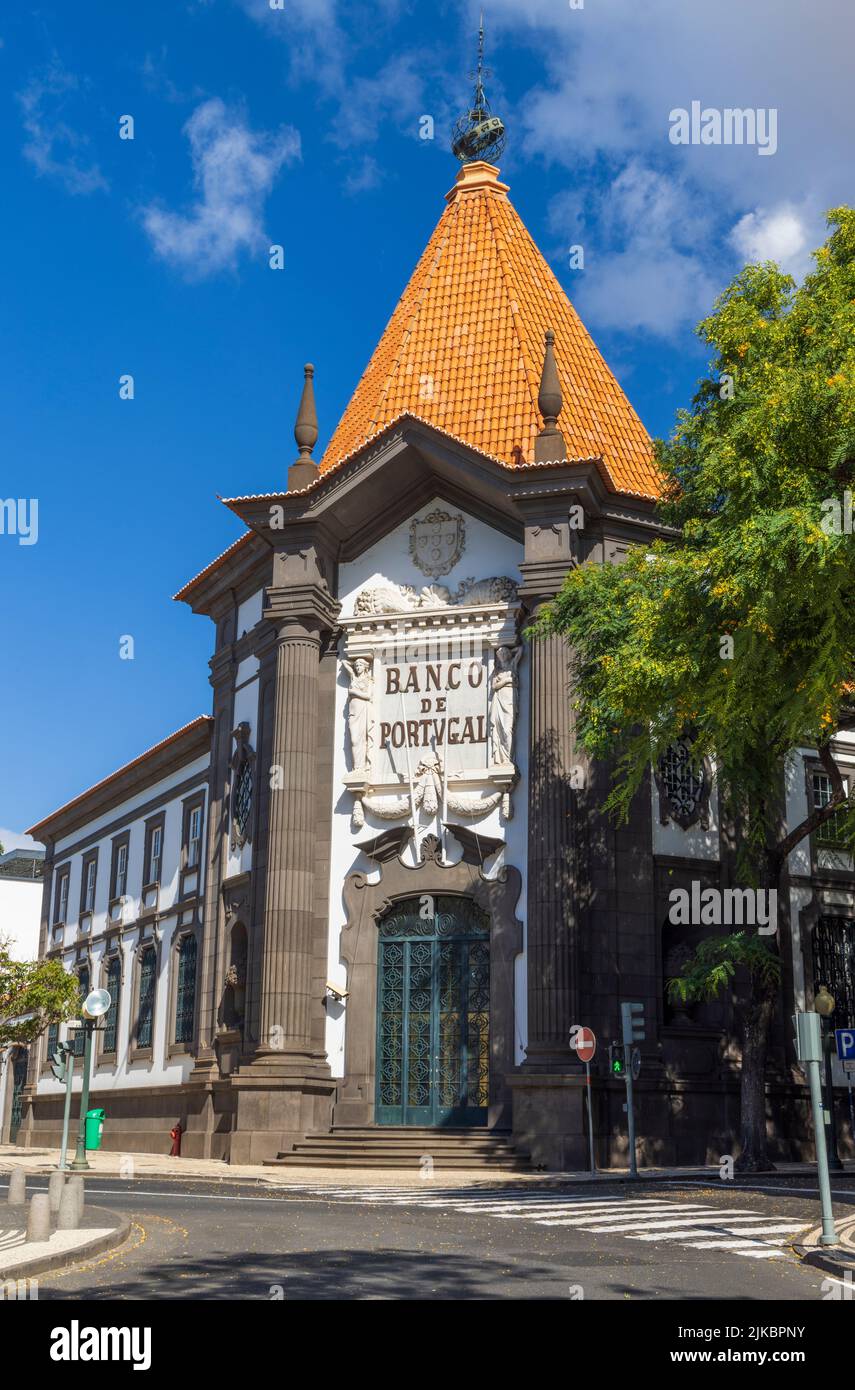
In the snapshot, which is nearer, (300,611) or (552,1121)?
(552,1121)

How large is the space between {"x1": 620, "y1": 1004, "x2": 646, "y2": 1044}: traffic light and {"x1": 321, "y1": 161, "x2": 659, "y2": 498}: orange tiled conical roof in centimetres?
1122

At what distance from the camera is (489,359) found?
35.7 m

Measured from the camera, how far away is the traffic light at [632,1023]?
2644cm

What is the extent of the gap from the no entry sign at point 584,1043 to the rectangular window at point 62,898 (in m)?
31.1

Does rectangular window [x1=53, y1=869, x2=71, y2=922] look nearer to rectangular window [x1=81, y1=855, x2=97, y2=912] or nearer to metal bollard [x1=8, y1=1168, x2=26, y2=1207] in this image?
rectangular window [x1=81, y1=855, x2=97, y2=912]

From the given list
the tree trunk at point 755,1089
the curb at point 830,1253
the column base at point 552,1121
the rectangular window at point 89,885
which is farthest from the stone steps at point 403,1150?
the rectangular window at point 89,885

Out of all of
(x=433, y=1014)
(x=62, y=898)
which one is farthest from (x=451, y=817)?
(x=62, y=898)

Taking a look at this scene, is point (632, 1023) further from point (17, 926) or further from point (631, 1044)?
point (17, 926)

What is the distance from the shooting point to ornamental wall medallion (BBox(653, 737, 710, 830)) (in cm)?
3133

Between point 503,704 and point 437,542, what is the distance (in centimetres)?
450

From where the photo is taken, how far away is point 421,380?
3625 cm

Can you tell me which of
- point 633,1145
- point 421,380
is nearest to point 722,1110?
point 633,1145

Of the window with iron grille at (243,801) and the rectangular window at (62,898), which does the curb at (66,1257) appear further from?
the rectangular window at (62,898)
